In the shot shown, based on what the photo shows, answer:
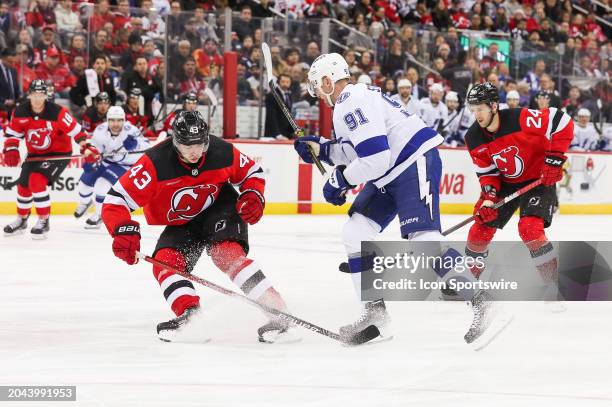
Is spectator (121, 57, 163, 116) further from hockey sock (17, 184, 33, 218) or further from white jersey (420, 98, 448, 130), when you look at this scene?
white jersey (420, 98, 448, 130)

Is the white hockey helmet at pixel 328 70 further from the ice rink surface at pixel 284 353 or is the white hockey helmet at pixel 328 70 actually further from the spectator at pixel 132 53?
the spectator at pixel 132 53

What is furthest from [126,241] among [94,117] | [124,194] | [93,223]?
[94,117]

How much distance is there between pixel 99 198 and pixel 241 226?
4.64m

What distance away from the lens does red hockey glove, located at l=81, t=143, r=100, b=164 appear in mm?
8078

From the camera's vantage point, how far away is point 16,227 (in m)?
7.91

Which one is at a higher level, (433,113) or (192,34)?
(192,34)

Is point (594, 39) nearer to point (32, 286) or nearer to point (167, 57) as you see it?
point (167, 57)

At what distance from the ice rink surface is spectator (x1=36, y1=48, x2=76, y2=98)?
3741 millimetres

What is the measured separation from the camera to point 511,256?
6660 mm

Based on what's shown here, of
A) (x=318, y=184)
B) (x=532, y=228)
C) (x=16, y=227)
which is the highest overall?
(x=532, y=228)

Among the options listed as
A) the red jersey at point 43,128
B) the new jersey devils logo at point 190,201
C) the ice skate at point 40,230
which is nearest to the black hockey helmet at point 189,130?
the new jersey devils logo at point 190,201

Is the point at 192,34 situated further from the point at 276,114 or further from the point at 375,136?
the point at 375,136

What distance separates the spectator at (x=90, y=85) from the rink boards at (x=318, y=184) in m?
0.61

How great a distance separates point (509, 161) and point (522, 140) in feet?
0.44
